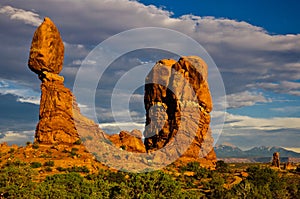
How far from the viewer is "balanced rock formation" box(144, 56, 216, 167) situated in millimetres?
91000

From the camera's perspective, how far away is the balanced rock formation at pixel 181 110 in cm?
9100

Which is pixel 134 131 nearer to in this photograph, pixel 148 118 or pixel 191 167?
pixel 148 118

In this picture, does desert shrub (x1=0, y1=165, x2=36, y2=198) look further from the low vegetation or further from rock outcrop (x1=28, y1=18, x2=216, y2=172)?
rock outcrop (x1=28, y1=18, x2=216, y2=172)

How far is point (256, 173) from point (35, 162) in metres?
39.6

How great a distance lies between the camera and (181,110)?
304 feet

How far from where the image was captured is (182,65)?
317 ft

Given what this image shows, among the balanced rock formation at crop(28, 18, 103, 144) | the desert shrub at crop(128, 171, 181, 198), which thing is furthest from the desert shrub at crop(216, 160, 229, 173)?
the desert shrub at crop(128, 171, 181, 198)

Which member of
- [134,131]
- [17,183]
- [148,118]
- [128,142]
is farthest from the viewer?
[148,118]

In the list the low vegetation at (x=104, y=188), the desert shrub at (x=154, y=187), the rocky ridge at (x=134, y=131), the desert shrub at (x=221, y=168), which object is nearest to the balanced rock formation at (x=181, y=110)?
the rocky ridge at (x=134, y=131)

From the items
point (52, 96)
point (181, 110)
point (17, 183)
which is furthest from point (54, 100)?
point (17, 183)

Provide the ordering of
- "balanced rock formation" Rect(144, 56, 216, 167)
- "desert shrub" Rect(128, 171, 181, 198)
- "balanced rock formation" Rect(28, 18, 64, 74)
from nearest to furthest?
"desert shrub" Rect(128, 171, 181, 198)
"balanced rock formation" Rect(28, 18, 64, 74)
"balanced rock formation" Rect(144, 56, 216, 167)

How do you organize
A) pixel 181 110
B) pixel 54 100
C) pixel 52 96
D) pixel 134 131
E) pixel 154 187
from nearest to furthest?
pixel 154 187 < pixel 54 100 < pixel 52 96 < pixel 181 110 < pixel 134 131

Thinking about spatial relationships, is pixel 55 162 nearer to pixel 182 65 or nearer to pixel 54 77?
pixel 54 77

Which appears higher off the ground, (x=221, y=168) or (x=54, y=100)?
(x=54, y=100)
